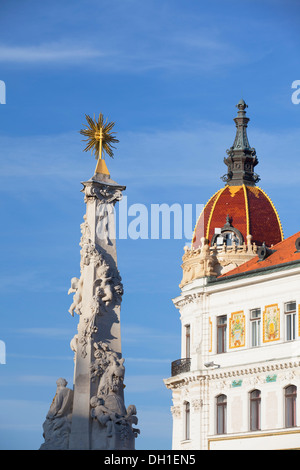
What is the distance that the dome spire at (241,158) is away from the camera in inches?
3391

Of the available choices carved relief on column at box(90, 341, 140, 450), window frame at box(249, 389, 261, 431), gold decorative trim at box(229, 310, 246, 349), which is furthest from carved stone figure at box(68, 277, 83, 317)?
gold decorative trim at box(229, 310, 246, 349)

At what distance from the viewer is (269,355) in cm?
7225

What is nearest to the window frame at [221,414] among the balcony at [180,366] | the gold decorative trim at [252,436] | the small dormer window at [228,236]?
the gold decorative trim at [252,436]

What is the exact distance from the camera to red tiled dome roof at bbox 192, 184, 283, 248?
273 feet

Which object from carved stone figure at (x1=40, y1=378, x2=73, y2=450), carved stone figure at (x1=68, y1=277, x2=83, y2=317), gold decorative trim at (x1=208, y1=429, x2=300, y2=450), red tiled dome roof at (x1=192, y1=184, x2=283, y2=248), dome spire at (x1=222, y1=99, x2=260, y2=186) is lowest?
carved stone figure at (x1=40, y1=378, x2=73, y2=450)

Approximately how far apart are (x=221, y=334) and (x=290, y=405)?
21.5 ft

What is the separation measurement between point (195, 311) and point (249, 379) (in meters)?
6.32

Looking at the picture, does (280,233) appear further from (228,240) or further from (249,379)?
(249,379)

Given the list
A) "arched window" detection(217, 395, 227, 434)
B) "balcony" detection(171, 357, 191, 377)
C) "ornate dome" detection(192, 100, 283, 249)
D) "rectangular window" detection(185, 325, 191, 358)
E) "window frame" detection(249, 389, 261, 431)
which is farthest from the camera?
"ornate dome" detection(192, 100, 283, 249)

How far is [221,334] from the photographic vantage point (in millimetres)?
76062

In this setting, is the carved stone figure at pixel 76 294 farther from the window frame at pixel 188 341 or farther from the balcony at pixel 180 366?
the window frame at pixel 188 341

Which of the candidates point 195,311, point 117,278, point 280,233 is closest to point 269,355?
point 195,311

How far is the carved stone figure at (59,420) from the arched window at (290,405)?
94.7ft

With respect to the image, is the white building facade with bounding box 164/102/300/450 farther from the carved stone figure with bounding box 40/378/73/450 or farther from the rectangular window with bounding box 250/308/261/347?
the carved stone figure with bounding box 40/378/73/450
